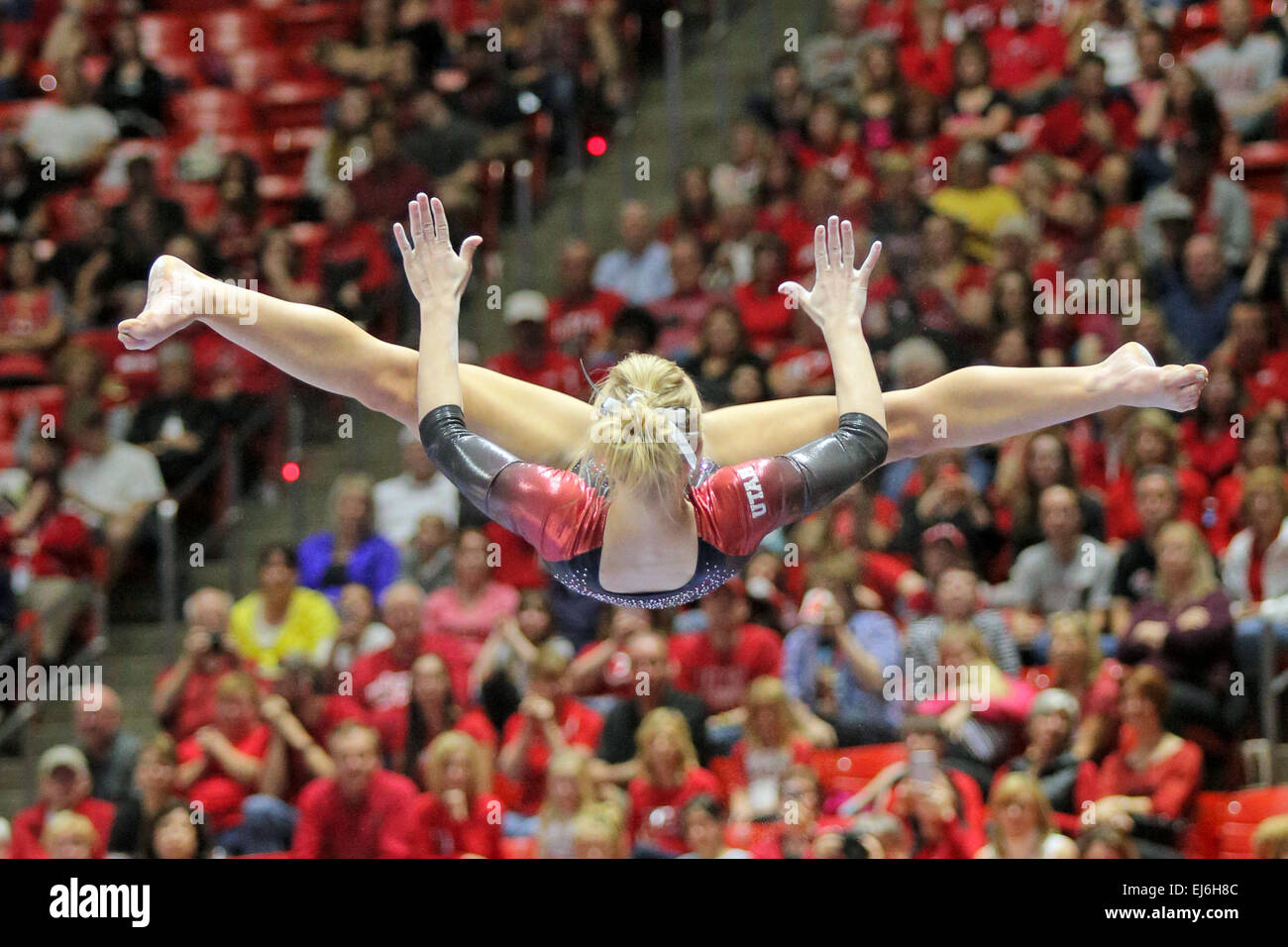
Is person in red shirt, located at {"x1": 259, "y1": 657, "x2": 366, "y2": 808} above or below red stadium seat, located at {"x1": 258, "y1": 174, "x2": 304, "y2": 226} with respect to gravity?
below

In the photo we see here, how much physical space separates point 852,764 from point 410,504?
2074 millimetres

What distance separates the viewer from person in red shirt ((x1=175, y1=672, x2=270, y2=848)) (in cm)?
600

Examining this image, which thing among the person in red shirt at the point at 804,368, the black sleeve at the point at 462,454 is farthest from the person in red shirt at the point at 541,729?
the black sleeve at the point at 462,454

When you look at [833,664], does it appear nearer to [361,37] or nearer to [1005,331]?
[1005,331]

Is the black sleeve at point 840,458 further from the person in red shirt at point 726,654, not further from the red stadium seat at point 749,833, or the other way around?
the person in red shirt at point 726,654

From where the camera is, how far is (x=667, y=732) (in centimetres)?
575

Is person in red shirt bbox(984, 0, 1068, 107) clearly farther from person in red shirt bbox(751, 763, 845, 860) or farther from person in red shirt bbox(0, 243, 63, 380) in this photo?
person in red shirt bbox(0, 243, 63, 380)

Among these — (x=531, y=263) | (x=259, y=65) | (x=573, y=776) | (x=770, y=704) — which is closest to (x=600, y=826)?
(x=573, y=776)

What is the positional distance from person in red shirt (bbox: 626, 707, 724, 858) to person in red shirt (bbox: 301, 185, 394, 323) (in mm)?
2194

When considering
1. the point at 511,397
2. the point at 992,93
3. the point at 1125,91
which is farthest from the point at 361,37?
the point at 511,397

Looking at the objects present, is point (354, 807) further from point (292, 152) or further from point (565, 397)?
Result: point (292, 152)

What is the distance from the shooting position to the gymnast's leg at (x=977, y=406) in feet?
13.3

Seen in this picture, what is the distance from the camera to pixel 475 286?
7426 mm

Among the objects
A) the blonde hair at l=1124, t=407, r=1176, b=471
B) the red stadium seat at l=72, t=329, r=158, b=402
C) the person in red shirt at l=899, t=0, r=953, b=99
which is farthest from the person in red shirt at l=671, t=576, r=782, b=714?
the person in red shirt at l=899, t=0, r=953, b=99
